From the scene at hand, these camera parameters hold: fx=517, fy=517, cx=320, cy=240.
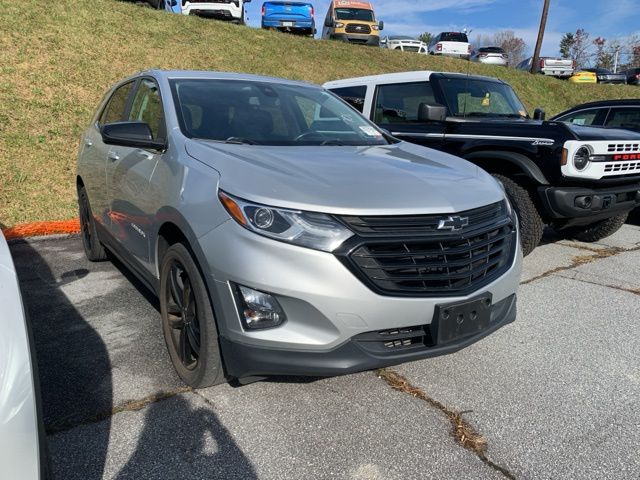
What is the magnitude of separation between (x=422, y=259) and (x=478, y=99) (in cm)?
405

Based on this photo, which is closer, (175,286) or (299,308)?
(299,308)

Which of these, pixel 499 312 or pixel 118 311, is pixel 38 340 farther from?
pixel 499 312

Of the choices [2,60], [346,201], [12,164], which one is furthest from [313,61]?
[346,201]

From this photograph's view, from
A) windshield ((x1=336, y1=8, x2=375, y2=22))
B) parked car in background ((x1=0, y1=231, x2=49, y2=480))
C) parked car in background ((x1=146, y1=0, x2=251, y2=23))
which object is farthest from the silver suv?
windshield ((x1=336, y1=8, x2=375, y2=22))

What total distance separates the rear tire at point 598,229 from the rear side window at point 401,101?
7.65 ft

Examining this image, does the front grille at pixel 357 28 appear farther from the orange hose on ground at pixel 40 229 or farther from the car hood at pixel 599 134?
the car hood at pixel 599 134

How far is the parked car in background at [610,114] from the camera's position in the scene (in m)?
7.15

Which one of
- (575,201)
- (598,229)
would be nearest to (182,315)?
(575,201)

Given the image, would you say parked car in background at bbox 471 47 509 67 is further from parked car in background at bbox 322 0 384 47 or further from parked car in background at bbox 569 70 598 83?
parked car in background at bbox 322 0 384 47

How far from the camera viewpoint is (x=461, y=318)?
236cm

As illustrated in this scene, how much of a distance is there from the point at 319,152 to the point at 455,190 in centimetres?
81

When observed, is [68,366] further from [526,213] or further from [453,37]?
[453,37]

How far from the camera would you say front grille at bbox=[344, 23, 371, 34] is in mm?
19719

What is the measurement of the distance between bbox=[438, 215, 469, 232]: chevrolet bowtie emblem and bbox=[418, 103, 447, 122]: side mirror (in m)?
2.95
